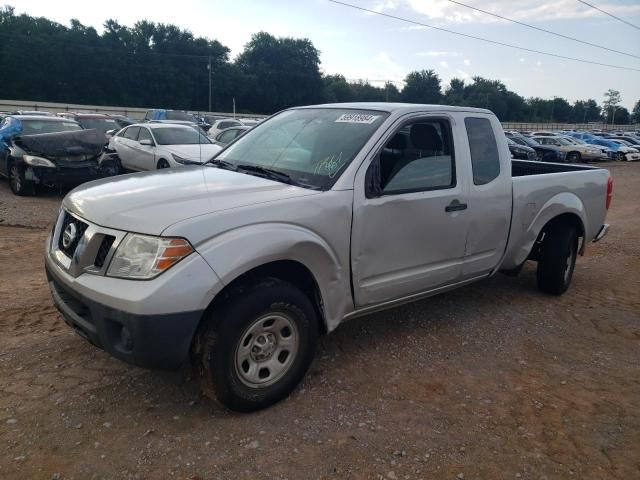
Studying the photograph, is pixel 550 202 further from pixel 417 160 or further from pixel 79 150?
pixel 79 150

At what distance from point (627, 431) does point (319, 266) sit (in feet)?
6.96

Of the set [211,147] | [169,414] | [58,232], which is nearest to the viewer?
[169,414]

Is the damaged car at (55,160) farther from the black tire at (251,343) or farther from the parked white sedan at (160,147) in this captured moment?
the black tire at (251,343)

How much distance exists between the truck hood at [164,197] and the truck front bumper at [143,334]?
0.44 metres

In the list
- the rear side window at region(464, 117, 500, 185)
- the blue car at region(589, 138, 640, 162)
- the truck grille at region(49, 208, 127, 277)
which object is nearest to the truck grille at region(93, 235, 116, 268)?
the truck grille at region(49, 208, 127, 277)

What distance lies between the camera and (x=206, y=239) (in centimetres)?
278

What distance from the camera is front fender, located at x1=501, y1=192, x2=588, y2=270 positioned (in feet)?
15.8

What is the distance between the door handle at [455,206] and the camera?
3988mm

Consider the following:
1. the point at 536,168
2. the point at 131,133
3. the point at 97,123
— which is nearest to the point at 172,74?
the point at 97,123

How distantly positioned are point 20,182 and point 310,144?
876 cm

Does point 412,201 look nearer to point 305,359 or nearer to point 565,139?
point 305,359

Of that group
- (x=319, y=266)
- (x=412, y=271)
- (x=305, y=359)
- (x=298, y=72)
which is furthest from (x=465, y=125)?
(x=298, y=72)

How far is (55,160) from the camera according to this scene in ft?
32.4

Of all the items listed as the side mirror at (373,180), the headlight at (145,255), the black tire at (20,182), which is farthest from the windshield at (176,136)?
the headlight at (145,255)
